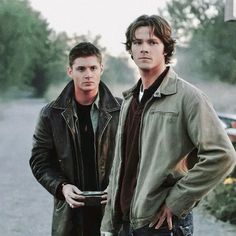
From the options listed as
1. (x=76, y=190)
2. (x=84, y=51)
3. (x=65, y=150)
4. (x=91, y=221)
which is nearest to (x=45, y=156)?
(x=65, y=150)

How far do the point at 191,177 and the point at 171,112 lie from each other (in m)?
0.20

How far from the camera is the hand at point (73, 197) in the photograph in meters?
2.15

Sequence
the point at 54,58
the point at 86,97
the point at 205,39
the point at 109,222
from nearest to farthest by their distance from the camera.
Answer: the point at 109,222 → the point at 86,97 → the point at 54,58 → the point at 205,39

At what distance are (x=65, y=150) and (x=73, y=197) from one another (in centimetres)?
20

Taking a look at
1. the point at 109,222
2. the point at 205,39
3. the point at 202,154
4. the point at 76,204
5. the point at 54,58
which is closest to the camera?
the point at 202,154

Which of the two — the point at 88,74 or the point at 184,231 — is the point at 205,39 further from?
the point at 184,231

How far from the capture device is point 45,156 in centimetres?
229

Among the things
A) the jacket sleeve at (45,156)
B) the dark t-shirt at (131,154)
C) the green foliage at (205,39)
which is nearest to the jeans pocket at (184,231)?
the dark t-shirt at (131,154)

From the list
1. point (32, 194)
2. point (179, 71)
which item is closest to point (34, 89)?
point (32, 194)

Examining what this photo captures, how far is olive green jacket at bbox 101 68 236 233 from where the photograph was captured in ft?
5.45

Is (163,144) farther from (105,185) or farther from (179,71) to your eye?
(179,71)

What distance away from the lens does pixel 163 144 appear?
66.7 inches

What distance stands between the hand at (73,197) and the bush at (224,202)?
2.08 metres

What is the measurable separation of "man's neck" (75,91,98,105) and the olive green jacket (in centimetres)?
55
